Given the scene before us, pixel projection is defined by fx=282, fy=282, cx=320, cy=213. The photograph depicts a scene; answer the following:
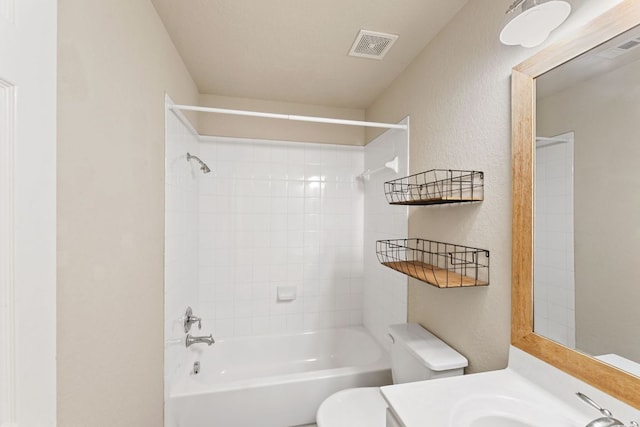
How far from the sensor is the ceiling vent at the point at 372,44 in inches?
59.9

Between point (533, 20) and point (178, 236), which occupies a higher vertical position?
point (533, 20)

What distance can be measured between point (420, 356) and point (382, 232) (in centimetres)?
107

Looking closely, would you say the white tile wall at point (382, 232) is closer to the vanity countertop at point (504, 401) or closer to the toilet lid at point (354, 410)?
the toilet lid at point (354, 410)

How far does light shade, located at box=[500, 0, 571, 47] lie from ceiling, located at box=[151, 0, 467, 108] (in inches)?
21.7

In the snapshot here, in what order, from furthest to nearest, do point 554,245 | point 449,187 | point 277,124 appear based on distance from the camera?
point 277,124
point 449,187
point 554,245

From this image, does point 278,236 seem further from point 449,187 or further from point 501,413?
point 501,413

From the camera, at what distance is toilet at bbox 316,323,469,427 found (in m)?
1.26

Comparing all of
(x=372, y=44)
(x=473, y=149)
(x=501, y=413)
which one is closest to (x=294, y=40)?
(x=372, y=44)

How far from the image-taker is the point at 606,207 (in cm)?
80

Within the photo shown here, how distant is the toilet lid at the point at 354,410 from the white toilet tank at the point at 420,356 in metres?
0.17

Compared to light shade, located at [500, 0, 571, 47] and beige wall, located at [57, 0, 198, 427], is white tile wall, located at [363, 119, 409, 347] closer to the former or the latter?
light shade, located at [500, 0, 571, 47]

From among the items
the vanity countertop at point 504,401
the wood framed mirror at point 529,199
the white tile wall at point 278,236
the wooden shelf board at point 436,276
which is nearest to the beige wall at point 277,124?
the white tile wall at point 278,236

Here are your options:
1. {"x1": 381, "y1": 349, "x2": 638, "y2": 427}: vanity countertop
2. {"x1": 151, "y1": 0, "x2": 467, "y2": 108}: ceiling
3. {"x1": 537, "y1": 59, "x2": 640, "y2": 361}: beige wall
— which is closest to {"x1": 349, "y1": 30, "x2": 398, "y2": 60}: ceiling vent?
{"x1": 151, "y1": 0, "x2": 467, "y2": 108}: ceiling
